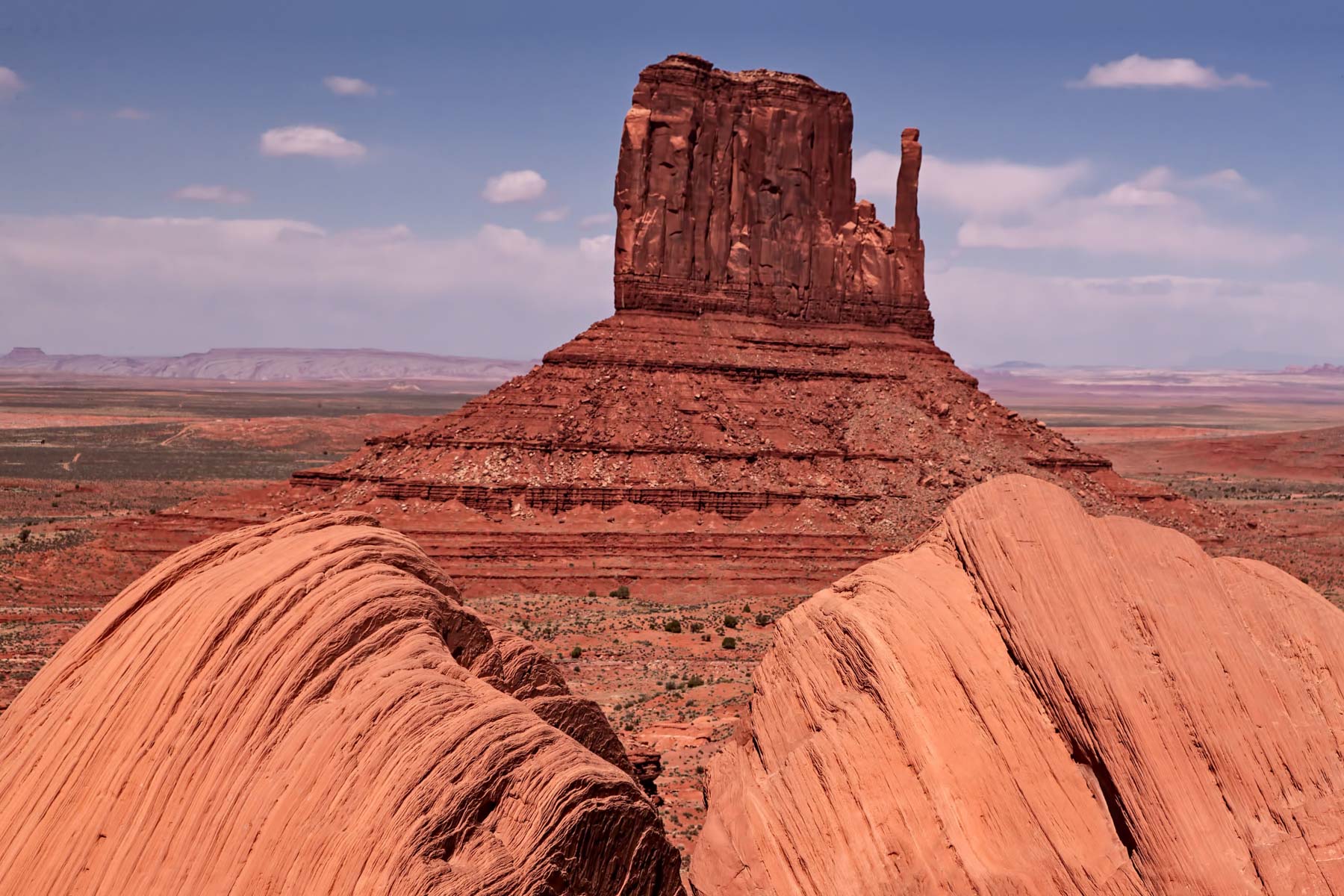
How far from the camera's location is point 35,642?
110 feet

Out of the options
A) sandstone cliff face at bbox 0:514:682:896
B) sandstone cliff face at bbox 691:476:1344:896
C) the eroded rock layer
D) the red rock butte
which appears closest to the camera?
Result: sandstone cliff face at bbox 0:514:682:896

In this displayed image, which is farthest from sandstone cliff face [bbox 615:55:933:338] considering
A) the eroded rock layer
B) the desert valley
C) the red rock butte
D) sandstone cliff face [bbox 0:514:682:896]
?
sandstone cliff face [bbox 0:514:682:896]

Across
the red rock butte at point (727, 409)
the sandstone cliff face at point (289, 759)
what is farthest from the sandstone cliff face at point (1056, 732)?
the red rock butte at point (727, 409)

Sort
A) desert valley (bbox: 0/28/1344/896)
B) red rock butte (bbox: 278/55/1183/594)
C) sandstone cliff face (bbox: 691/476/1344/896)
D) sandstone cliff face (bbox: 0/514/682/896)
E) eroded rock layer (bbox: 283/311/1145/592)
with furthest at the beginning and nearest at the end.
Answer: red rock butte (bbox: 278/55/1183/594), eroded rock layer (bbox: 283/311/1145/592), sandstone cliff face (bbox: 691/476/1344/896), desert valley (bbox: 0/28/1344/896), sandstone cliff face (bbox: 0/514/682/896)

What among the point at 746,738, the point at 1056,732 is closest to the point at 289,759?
the point at 1056,732

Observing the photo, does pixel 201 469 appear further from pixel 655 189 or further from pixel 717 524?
pixel 717 524

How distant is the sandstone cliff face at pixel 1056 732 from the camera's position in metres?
10.4

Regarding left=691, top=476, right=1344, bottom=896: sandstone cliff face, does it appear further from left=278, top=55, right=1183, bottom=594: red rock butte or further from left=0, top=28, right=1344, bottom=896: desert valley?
left=278, top=55, right=1183, bottom=594: red rock butte

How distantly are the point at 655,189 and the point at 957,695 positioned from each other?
190ft

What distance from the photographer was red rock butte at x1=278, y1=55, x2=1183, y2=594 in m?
52.2

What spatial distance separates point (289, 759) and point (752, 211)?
63077mm

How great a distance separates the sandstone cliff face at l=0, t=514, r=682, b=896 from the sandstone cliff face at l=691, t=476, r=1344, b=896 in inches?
81.0

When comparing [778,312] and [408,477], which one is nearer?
[408,477]

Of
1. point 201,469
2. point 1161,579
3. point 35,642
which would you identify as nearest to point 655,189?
point 35,642
